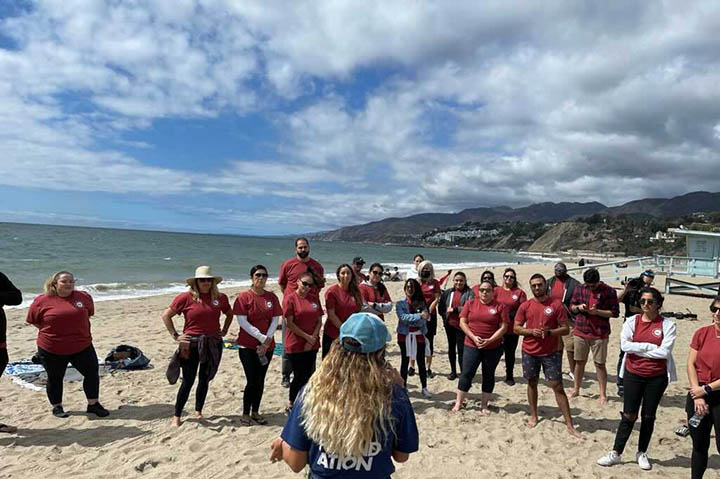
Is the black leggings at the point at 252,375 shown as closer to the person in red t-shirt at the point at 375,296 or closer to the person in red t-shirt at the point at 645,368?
the person in red t-shirt at the point at 375,296

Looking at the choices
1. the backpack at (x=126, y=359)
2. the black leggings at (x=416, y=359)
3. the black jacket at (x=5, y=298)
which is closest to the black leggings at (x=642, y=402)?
the black leggings at (x=416, y=359)

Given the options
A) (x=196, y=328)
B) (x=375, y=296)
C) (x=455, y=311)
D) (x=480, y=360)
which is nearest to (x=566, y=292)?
(x=455, y=311)

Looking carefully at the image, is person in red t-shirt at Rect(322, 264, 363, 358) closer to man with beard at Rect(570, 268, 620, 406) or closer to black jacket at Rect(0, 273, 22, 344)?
man with beard at Rect(570, 268, 620, 406)

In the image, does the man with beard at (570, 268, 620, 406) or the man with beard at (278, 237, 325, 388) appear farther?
the man with beard at (278, 237, 325, 388)

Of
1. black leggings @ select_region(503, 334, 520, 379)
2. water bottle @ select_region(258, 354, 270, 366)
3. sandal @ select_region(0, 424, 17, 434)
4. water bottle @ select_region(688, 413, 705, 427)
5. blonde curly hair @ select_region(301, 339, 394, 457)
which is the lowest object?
sandal @ select_region(0, 424, 17, 434)

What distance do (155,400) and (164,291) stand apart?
14.6m

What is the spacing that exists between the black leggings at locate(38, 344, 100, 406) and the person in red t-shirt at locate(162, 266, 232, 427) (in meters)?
1.09

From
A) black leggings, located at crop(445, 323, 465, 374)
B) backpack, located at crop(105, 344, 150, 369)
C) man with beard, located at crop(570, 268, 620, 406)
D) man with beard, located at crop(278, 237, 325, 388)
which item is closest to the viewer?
man with beard, located at crop(570, 268, 620, 406)

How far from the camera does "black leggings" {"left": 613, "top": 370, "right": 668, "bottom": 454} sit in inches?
150

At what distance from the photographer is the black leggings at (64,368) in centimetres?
463

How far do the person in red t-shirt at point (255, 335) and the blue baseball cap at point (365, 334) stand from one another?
313 cm

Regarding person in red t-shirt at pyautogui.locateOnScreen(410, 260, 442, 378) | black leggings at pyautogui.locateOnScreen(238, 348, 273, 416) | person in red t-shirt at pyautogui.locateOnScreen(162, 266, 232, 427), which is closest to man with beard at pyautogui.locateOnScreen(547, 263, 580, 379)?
person in red t-shirt at pyautogui.locateOnScreen(410, 260, 442, 378)

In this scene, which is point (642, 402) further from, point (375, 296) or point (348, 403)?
point (348, 403)

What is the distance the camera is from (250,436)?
4496 millimetres
